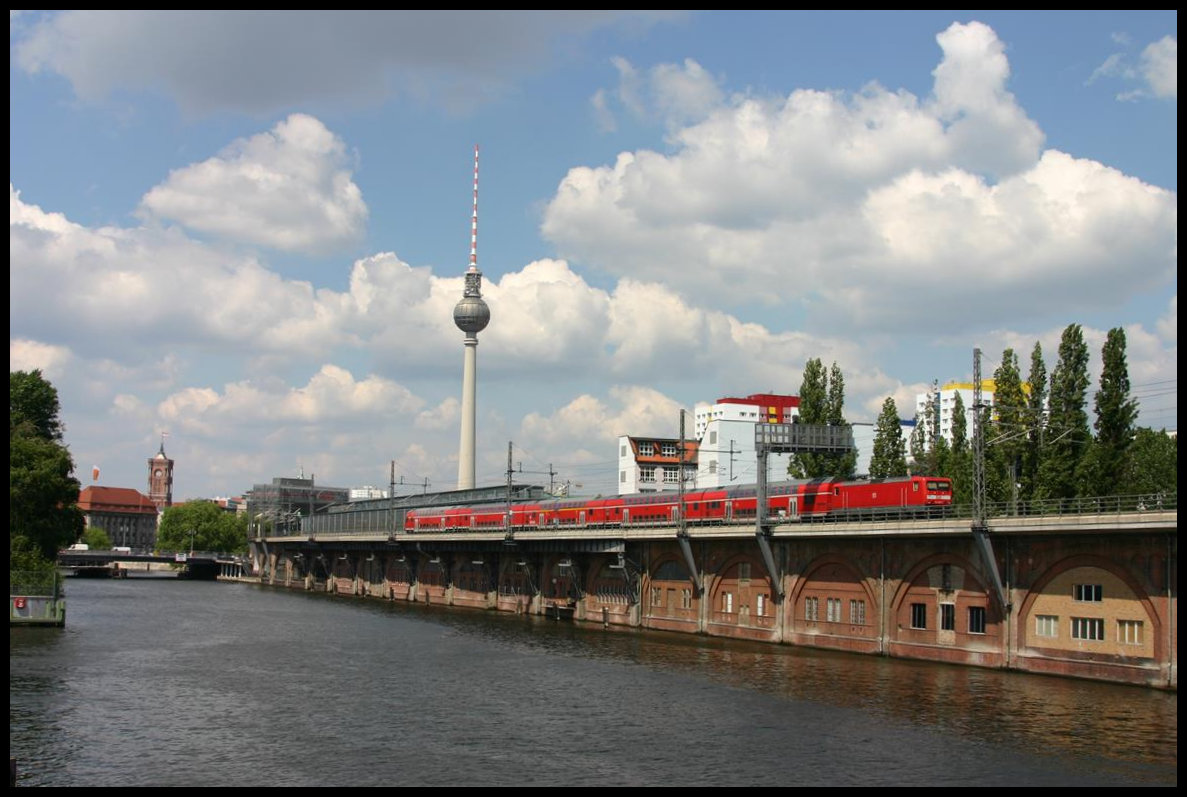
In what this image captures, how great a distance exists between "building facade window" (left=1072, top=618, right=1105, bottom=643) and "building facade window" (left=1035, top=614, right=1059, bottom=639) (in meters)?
1.09

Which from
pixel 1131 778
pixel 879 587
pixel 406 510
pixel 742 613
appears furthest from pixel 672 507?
pixel 406 510

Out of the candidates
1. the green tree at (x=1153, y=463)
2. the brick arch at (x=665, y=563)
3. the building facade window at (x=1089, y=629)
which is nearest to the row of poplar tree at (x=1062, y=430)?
the building facade window at (x=1089, y=629)

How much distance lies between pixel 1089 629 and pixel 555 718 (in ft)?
93.4

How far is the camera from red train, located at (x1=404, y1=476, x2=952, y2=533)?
7225cm

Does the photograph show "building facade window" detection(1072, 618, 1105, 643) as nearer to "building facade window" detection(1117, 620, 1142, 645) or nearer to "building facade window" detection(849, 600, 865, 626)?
"building facade window" detection(1117, 620, 1142, 645)

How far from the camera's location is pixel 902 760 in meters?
41.9

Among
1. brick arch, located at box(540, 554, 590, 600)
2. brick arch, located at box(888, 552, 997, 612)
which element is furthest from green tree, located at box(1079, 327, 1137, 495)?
brick arch, located at box(540, 554, 590, 600)

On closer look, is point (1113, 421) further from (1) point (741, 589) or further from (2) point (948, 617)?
(1) point (741, 589)

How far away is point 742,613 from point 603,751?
4105 cm

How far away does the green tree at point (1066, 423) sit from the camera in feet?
244

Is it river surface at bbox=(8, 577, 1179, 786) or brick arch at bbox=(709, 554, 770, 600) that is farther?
brick arch at bbox=(709, 554, 770, 600)

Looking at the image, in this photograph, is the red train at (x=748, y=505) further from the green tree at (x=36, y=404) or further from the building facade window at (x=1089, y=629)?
the green tree at (x=36, y=404)
